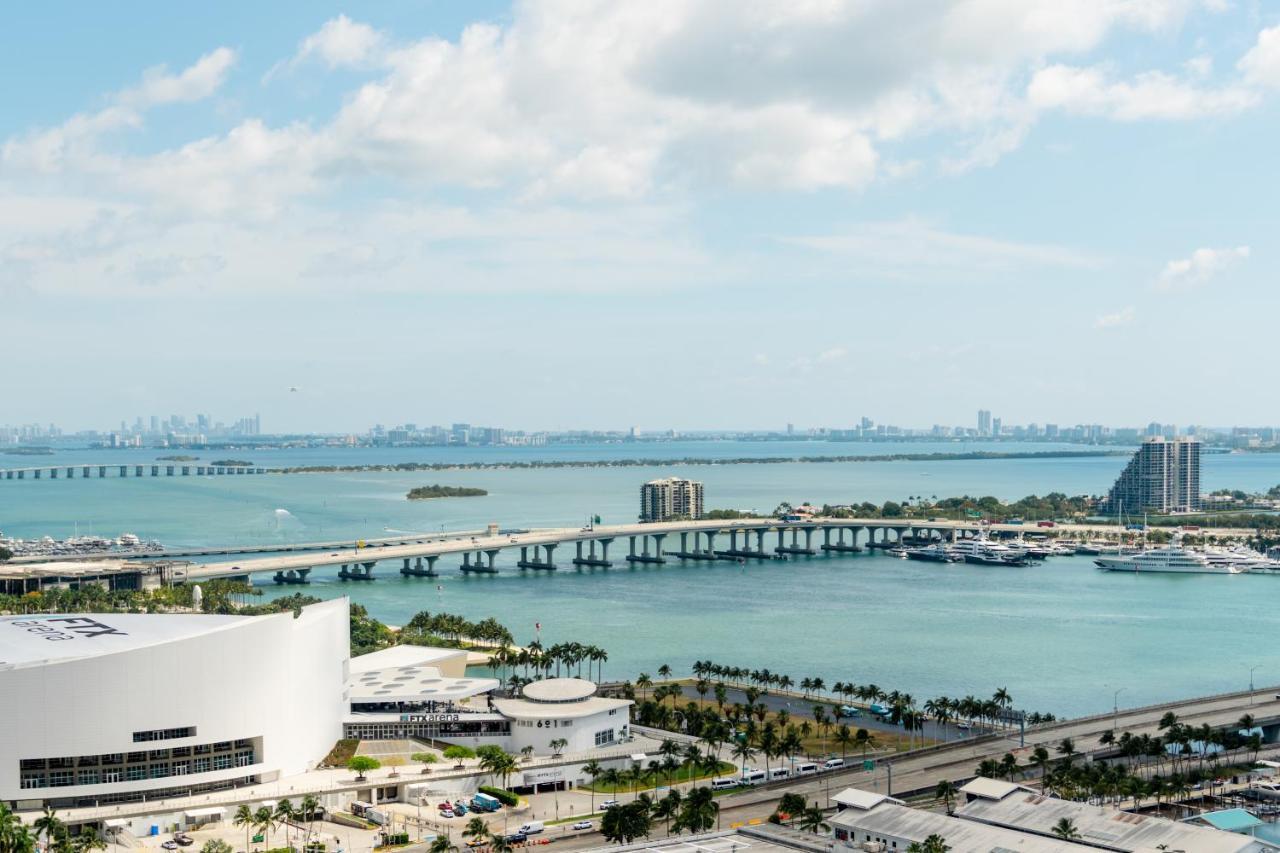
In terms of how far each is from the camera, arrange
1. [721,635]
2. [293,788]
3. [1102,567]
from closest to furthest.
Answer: [293,788] < [721,635] < [1102,567]

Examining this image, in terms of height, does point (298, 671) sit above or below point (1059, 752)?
above

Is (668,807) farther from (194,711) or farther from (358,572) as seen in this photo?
(358,572)

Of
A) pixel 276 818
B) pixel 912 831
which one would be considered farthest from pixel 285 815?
pixel 912 831

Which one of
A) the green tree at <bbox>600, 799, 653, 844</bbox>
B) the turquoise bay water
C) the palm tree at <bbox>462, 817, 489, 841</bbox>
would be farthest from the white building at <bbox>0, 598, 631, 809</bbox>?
the turquoise bay water

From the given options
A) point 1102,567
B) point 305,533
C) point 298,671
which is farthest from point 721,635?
point 305,533

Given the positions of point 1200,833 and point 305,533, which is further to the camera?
point 305,533

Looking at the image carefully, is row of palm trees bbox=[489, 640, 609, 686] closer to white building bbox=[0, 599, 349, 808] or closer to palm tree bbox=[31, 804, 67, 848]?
white building bbox=[0, 599, 349, 808]

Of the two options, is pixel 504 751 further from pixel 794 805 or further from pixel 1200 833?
pixel 1200 833
